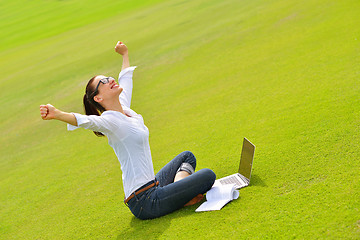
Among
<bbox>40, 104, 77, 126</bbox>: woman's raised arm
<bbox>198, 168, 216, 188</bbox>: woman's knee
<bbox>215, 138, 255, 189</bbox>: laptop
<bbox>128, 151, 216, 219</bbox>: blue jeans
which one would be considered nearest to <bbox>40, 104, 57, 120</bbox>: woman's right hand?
<bbox>40, 104, 77, 126</bbox>: woman's raised arm

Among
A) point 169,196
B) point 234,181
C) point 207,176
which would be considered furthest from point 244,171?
point 169,196

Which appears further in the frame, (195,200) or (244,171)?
(244,171)

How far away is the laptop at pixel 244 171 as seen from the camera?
12.6 ft

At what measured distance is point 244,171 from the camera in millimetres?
4008

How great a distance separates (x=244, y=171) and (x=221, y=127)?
1.73m

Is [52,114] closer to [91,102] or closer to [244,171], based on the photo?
[91,102]

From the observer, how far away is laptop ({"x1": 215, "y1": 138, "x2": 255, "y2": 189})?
12.6 feet

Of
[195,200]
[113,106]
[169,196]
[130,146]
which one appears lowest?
[195,200]

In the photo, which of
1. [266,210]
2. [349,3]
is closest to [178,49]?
[349,3]

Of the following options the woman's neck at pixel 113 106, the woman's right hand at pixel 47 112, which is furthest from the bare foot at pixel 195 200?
the woman's right hand at pixel 47 112

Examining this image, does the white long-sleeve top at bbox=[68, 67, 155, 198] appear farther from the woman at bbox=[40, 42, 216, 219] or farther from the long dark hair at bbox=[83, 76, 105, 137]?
the long dark hair at bbox=[83, 76, 105, 137]

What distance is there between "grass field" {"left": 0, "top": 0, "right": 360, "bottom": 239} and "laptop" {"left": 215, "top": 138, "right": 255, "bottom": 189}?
0.40ft

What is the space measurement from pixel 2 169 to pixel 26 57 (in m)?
10.5

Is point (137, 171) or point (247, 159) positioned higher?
point (137, 171)
